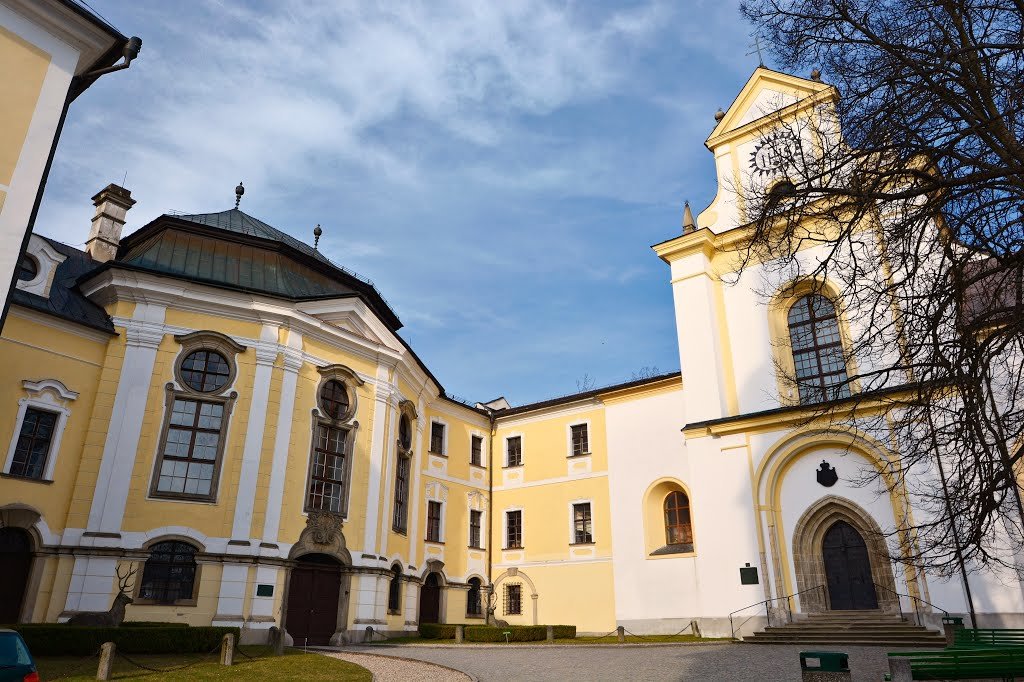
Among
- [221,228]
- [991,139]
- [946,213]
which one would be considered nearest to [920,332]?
[946,213]

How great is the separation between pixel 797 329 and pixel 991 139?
15881 mm

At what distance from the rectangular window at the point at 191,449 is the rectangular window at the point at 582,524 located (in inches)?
532

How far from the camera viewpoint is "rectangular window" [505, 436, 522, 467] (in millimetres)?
30500

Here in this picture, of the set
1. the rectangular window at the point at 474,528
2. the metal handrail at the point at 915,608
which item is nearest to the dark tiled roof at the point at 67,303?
the rectangular window at the point at 474,528

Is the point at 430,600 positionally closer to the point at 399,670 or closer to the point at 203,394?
the point at 203,394

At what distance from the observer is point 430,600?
26.3m

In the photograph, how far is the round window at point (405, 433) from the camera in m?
26.0

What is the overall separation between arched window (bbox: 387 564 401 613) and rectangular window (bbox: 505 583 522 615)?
6.01 meters

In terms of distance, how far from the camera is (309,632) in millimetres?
20359

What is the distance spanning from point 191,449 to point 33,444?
12.2ft

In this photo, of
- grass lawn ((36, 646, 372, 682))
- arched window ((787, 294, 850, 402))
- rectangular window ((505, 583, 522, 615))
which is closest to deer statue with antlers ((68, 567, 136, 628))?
grass lawn ((36, 646, 372, 682))

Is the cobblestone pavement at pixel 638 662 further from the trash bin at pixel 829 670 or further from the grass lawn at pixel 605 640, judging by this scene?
the trash bin at pixel 829 670

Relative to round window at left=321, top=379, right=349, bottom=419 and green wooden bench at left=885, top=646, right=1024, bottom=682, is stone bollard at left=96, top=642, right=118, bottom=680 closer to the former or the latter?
round window at left=321, top=379, right=349, bottom=419

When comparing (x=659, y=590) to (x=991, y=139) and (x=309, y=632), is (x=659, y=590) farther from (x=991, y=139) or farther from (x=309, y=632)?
(x=991, y=139)
